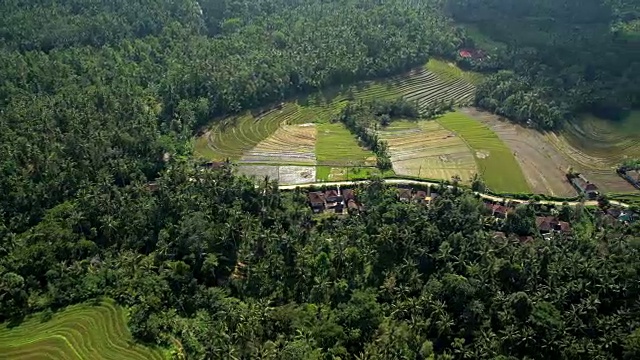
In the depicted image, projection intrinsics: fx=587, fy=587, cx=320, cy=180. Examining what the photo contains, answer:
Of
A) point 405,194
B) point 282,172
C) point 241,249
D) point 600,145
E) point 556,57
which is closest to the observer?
point 241,249

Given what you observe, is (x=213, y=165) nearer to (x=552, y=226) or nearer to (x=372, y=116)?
(x=372, y=116)

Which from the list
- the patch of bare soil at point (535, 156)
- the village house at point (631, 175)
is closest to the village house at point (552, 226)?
the patch of bare soil at point (535, 156)

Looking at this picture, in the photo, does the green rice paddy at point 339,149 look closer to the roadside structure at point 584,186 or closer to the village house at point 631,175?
the roadside structure at point 584,186

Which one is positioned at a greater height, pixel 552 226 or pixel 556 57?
pixel 556 57

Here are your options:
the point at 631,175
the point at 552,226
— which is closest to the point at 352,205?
the point at 552,226

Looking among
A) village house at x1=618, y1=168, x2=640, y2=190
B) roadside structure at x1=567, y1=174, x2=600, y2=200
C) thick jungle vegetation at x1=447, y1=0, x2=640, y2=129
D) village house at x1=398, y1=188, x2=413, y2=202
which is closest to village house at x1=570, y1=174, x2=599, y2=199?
roadside structure at x1=567, y1=174, x2=600, y2=200

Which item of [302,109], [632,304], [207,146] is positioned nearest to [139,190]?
[207,146]
